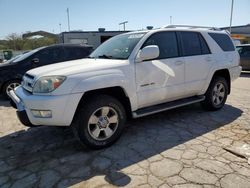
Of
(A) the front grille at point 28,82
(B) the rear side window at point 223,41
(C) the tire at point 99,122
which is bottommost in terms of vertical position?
(C) the tire at point 99,122

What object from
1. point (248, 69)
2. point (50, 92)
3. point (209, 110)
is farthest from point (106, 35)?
point (50, 92)

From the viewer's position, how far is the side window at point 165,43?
423 centimetres

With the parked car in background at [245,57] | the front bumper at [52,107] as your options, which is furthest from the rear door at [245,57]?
the front bumper at [52,107]

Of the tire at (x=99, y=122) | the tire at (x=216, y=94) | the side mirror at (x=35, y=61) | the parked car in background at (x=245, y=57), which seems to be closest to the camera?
the tire at (x=99, y=122)

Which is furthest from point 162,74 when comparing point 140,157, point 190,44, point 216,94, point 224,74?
point 224,74

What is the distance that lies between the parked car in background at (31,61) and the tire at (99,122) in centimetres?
468

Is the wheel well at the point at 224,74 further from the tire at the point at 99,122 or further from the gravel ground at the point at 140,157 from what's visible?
the tire at the point at 99,122

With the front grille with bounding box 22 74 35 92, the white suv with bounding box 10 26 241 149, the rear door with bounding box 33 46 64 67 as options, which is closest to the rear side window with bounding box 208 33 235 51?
the white suv with bounding box 10 26 241 149

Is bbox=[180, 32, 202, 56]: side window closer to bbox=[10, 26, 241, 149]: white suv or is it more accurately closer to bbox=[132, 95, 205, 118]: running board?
bbox=[10, 26, 241, 149]: white suv

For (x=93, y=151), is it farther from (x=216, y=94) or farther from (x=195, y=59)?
(x=216, y=94)

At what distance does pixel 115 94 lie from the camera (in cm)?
379

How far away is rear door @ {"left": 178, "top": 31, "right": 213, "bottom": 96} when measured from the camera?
462 cm

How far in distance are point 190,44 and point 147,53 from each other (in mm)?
1453

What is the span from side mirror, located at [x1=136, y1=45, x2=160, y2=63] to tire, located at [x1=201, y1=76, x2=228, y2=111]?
2.06 metres
